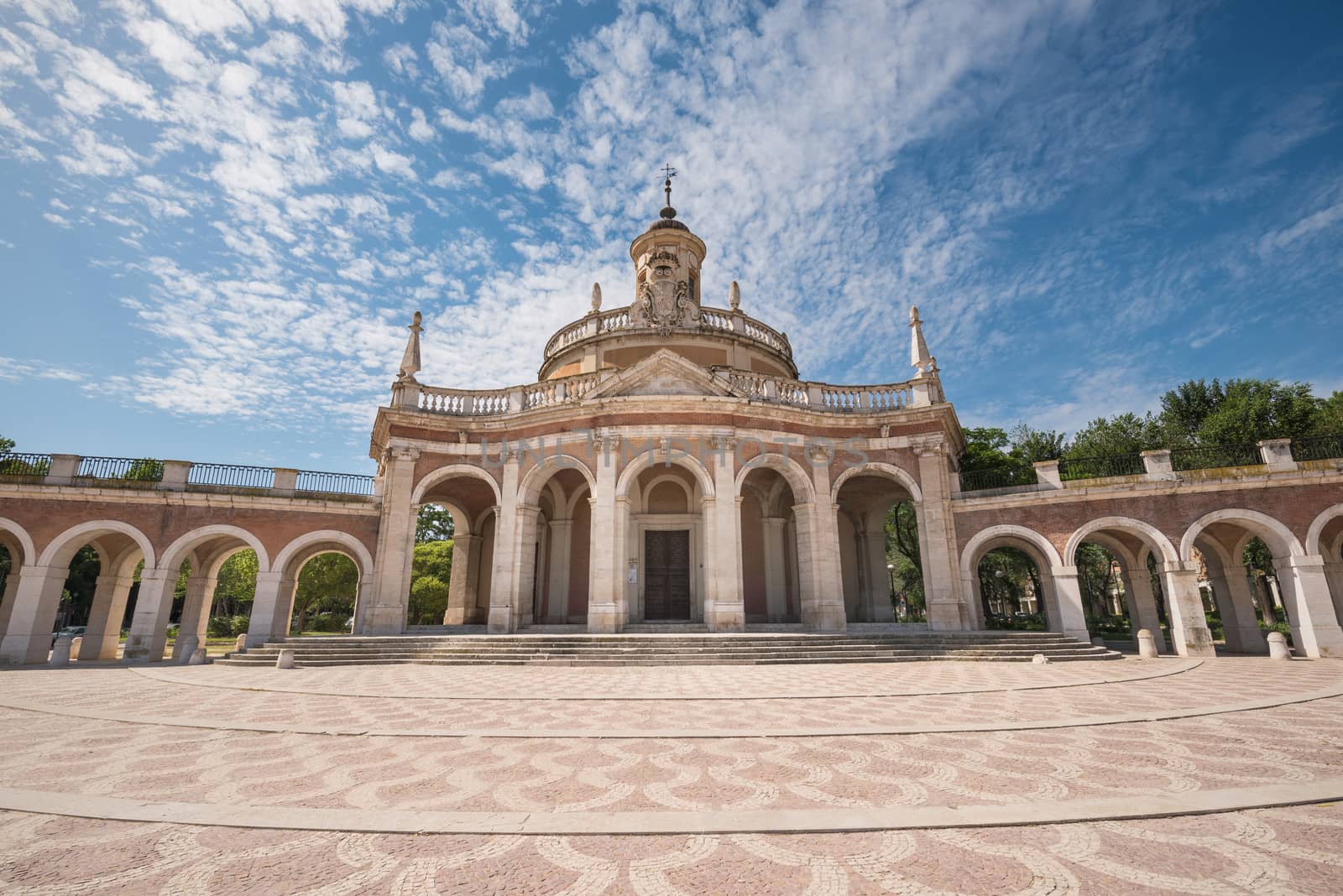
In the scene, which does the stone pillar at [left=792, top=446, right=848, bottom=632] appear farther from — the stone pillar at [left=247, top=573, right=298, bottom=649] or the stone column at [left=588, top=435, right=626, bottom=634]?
the stone pillar at [left=247, top=573, right=298, bottom=649]

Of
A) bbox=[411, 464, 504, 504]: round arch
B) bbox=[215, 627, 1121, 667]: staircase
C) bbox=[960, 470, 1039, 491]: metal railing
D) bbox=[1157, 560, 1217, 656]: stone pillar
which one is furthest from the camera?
bbox=[960, 470, 1039, 491]: metal railing

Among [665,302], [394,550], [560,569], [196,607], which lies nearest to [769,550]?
[560,569]

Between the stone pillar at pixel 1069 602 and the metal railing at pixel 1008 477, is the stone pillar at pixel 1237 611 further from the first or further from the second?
the metal railing at pixel 1008 477

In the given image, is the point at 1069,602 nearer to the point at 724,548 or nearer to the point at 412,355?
the point at 724,548

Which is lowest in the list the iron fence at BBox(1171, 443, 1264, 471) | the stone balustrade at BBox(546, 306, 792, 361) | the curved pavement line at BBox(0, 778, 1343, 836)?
the curved pavement line at BBox(0, 778, 1343, 836)

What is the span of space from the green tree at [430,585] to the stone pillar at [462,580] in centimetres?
1400

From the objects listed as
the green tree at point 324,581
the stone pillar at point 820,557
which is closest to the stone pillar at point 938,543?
the stone pillar at point 820,557

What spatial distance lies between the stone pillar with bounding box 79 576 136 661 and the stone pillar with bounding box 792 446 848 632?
22.9 m

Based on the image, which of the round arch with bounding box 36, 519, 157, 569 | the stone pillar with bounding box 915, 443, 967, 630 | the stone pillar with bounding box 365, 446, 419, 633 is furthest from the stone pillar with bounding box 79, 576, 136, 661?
the stone pillar with bounding box 915, 443, 967, 630

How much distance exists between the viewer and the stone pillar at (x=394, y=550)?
1809 cm

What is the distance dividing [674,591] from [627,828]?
59.2 feet

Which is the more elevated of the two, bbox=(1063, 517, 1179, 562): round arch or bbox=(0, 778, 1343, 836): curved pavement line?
bbox=(1063, 517, 1179, 562): round arch

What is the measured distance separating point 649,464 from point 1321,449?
67.1 ft

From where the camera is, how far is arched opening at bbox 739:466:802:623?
21.5 m
